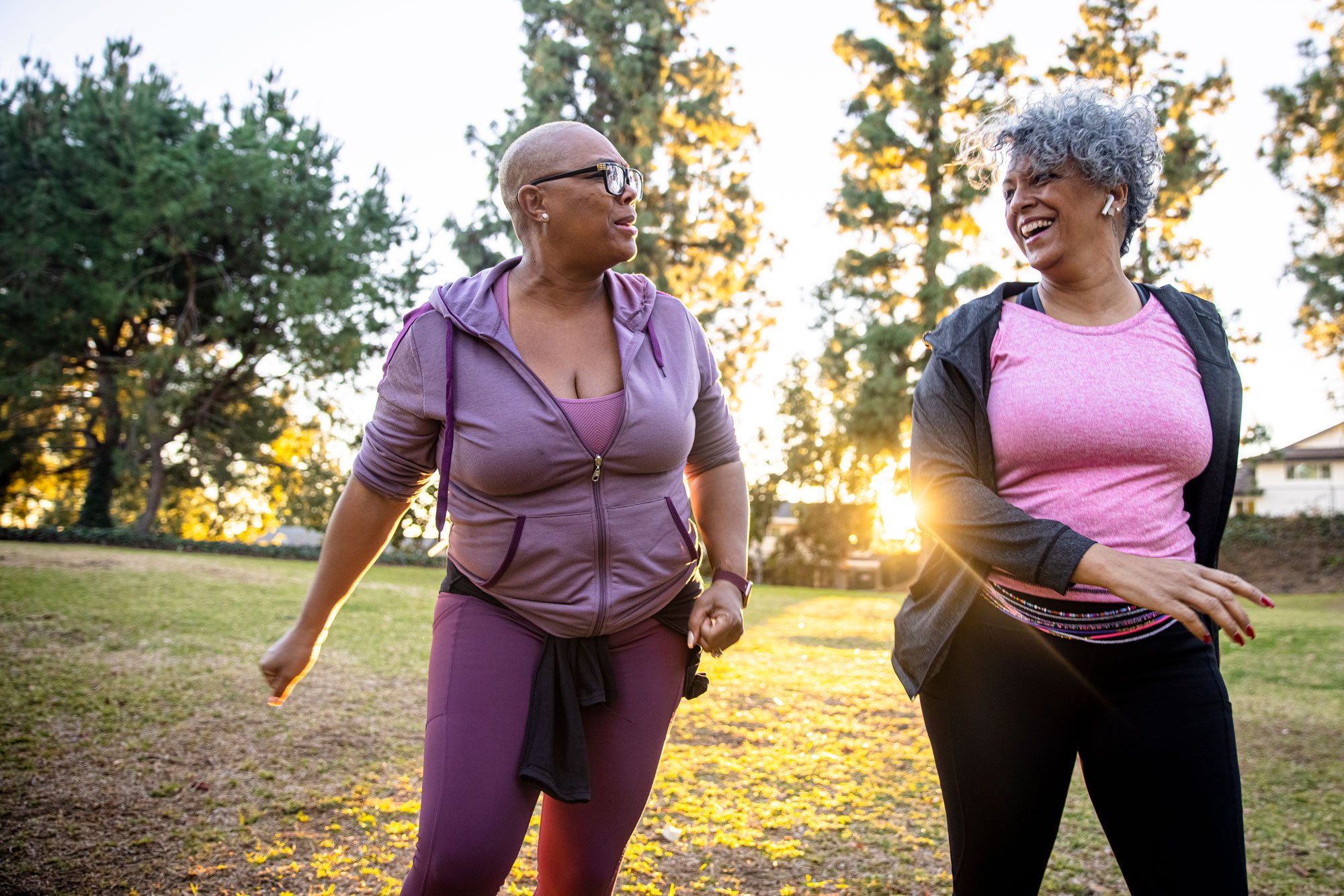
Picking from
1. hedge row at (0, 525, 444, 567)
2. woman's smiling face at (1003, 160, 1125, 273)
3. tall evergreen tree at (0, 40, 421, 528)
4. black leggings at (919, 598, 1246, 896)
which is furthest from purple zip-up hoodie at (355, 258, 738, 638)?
tall evergreen tree at (0, 40, 421, 528)

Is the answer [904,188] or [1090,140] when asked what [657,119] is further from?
[1090,140]

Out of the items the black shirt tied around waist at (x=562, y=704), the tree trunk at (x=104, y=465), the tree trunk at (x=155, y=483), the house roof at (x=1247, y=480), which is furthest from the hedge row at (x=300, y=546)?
the black shirt tied around waist at (x=562, y=704)

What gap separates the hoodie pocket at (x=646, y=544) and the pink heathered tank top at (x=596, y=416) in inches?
6.6

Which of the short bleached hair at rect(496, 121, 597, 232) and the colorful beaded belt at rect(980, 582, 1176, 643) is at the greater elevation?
the short bleached hair at rect(496, 121, 597, 232)

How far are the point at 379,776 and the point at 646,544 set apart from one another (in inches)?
143

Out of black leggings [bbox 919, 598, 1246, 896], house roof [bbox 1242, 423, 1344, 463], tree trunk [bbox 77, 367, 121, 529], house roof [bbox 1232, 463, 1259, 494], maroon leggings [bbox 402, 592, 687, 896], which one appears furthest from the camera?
house roof [bbox 1232, 463, 1259, 494]

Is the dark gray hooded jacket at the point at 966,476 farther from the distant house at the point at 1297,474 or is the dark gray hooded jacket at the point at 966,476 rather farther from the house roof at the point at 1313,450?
the distant house at the point at 1297,474

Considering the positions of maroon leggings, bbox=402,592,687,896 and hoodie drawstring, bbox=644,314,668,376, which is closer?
maroon leggings, bbox=402,592,687,896

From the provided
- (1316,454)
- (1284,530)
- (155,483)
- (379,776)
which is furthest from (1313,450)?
(379,776)

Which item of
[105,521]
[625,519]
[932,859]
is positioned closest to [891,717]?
[932,859]

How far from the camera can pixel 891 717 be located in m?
7.54

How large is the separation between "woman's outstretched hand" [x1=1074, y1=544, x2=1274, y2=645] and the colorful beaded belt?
0.48ft

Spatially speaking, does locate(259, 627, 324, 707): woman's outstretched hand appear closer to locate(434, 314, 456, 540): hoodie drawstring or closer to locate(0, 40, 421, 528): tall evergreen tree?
locate(434, 314, 456, 540): hoodie drawstring

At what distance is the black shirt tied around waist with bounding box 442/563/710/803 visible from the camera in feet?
7.10
